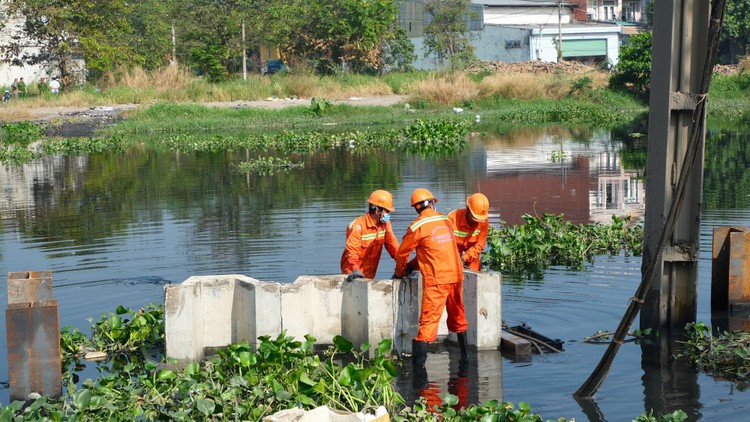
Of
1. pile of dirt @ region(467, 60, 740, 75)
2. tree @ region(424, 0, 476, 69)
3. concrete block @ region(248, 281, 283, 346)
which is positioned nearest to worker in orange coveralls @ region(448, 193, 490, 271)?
concrete block @ region(248, 281, 283, 346)

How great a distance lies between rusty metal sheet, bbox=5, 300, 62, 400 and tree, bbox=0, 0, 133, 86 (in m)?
42.3

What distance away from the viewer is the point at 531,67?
→ 5922 cm

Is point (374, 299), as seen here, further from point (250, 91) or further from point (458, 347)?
point (250, 91)

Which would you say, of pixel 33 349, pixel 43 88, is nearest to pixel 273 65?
pixel 43 88

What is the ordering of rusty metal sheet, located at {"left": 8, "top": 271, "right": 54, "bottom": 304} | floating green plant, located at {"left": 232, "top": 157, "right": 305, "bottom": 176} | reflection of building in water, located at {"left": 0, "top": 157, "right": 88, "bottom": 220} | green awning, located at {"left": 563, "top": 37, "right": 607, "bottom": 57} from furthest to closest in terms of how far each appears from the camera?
1. green awning, located at {"left": 563, "top": 37, "right": 607, "bottom": 57}
2. floating green plant, located at {"left": 232, "top": 157, "right": 305, "bottom": 176}
3. reflection of building in water, located at {"left": 0, "top": 157, "right": 88, "bottom": 220}
4. rusty metal sheet, located at {"left": 8, "top": 271, "right": 54, "bottom": 304}

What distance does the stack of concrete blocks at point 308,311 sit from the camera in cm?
1052

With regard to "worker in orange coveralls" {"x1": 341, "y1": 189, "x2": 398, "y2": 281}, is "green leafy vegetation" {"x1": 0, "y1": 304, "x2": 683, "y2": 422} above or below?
below

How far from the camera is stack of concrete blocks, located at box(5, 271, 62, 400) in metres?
9.45

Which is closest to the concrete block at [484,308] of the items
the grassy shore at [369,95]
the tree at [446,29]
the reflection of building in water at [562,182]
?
the reflection of building in water at [562,182]

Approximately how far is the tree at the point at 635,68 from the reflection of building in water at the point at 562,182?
1678cm

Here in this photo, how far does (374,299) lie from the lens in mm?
10664

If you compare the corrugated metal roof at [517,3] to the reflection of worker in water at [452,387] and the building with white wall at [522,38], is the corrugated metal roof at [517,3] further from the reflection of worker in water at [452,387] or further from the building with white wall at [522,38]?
the reflection of worker in water at [452,387]

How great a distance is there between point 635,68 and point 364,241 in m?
39.6

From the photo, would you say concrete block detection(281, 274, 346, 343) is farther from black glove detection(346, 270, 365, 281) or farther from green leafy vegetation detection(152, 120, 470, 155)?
green leafy vegetation detection(152, 120, 470, 155)
